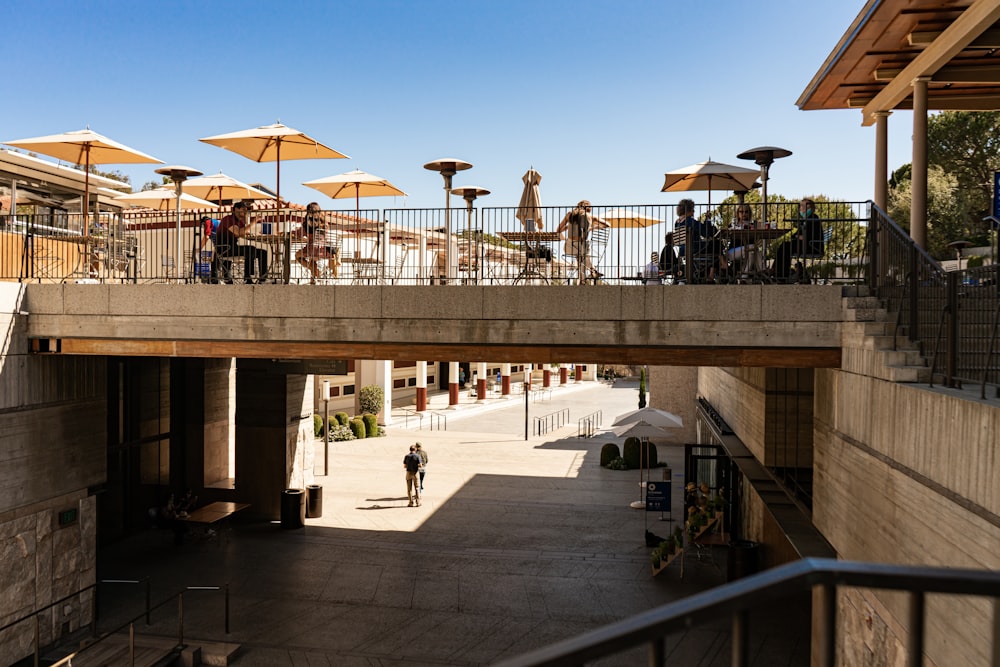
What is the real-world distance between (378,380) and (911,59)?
29.7 meters

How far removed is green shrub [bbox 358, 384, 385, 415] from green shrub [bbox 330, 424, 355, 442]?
500 cm

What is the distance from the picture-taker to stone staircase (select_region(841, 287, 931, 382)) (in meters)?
7.17

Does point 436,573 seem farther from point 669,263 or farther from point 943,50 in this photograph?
point 943,50

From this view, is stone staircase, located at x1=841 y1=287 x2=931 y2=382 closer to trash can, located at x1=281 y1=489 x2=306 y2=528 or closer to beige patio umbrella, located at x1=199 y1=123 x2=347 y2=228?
beige patio umbrella, located at x1=199 y1=123 x2=347 y2=228

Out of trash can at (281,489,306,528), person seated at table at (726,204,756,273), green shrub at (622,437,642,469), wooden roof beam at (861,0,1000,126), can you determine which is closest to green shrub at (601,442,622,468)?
green shrub at (622,437,642,469)

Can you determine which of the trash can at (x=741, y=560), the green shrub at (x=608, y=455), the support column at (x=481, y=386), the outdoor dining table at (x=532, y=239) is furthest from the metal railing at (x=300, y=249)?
the support column at (x=481, y=386)

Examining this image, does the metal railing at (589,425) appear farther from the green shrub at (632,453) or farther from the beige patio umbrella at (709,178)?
the beige patio umbrella at (709,178)

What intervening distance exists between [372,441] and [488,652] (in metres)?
20.2

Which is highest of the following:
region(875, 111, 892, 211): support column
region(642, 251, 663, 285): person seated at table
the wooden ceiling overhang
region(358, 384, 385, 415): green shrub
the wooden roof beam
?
the wooden ceiling overhang

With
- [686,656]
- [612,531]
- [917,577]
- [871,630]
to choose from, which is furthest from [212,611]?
[917,577]

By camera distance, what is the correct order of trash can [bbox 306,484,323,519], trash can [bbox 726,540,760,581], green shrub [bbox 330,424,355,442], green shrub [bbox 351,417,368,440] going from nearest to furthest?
trash can [bbox 726,540,760,581] → trash can [bbox 306,484,323,519] → green shrub [bbox 330,424,355,442] → green shrub [bbox 351,417,368,440]

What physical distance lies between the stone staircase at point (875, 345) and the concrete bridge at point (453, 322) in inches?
9.5

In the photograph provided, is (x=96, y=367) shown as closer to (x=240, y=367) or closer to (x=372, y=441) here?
(x=240, y=367)

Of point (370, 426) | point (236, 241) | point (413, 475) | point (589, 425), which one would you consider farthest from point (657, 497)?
point (370, 426)
